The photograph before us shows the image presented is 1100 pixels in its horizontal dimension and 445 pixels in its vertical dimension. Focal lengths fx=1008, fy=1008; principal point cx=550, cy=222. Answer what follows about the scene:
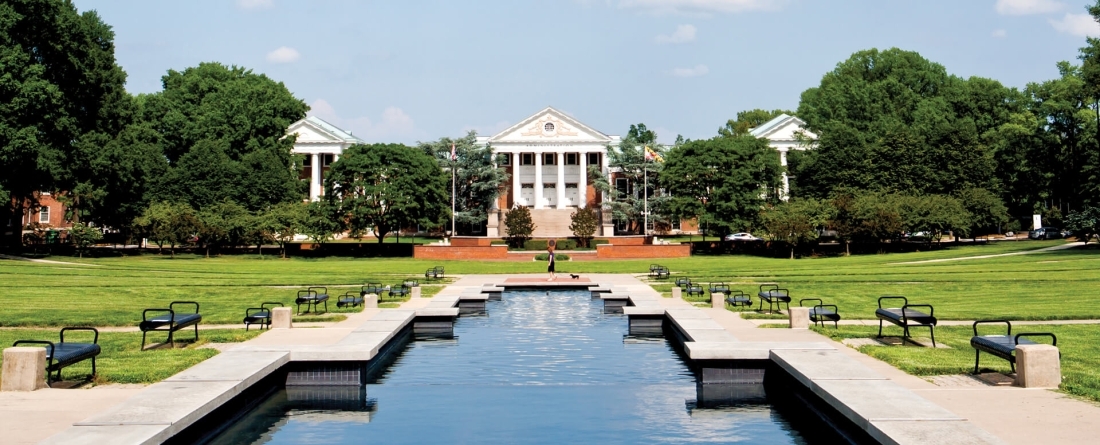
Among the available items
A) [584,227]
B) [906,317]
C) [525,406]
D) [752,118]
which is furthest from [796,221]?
[752,118]

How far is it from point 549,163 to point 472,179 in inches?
515

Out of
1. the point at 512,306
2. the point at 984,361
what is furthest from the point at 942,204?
the point at 984,361

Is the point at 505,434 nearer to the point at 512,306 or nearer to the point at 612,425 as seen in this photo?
the point at 612,425

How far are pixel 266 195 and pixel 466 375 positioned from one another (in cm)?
6027

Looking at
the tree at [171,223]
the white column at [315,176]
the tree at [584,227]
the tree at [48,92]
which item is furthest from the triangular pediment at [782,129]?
the tree at [48,92]

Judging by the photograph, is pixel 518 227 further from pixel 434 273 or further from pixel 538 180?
pixel 434 273

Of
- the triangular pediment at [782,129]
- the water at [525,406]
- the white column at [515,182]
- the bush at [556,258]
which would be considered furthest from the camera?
the white column at [515,182]

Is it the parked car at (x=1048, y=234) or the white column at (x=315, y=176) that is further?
the white column at (x=315, y=176)

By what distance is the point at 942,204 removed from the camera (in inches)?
2739

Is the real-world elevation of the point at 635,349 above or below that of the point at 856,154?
below

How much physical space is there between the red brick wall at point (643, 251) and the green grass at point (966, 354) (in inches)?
1653

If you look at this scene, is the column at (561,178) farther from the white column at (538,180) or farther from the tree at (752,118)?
the tree at (752,118)

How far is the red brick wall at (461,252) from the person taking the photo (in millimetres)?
62844

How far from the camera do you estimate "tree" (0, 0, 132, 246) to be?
53.0m
